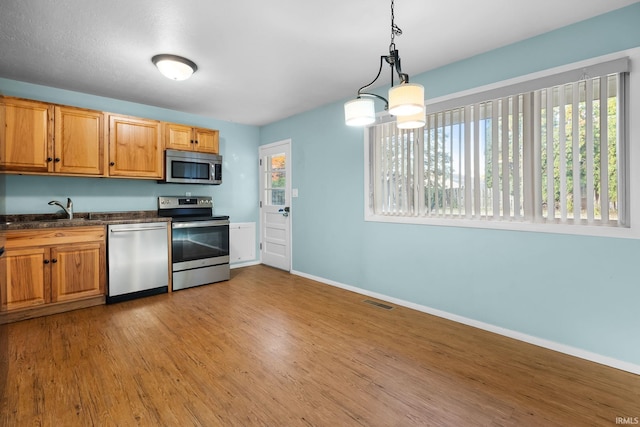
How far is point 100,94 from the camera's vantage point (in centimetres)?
374

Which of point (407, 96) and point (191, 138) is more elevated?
point (191, 138)

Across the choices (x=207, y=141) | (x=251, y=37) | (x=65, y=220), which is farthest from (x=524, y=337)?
(x=65, y=220)

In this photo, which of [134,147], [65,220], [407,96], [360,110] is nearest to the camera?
[407,96]

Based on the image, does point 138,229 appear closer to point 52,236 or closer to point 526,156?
point 52,236

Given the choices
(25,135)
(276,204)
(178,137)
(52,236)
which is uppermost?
(178,137)

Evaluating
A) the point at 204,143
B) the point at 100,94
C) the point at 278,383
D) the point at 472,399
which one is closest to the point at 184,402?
the point at 278,383

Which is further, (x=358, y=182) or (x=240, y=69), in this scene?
(x=358, y=182)

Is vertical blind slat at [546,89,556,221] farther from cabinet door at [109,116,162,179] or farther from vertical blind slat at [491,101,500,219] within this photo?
cabinet door at [109,116,162,179]

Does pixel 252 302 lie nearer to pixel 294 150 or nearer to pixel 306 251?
pixel 306 251

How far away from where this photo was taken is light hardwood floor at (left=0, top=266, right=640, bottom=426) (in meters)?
1.65

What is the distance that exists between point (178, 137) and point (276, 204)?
A: 5.85 feet

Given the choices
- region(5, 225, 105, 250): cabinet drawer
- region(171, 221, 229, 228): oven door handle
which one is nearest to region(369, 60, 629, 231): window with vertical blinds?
region(171, 221, 229, 228): oven door handle

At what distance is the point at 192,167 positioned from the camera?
166 inches

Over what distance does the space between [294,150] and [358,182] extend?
1.40 m
